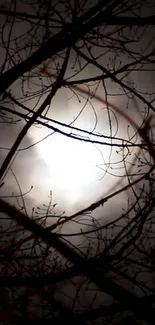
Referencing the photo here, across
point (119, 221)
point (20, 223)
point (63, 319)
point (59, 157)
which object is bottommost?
point (63, 319)

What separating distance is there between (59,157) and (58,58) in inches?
17.4

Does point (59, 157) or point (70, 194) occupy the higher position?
point (59, 157)

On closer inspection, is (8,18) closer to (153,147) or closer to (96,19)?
(96,19)

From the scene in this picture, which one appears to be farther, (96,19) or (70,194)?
(70,194)

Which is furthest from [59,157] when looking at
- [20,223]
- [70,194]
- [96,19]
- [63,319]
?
[63,319]

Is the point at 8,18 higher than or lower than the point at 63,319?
higher

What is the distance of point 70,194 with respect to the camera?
1.64 metres

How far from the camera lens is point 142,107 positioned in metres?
1.70

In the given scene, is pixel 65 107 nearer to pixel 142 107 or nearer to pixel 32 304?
pixel 142 107

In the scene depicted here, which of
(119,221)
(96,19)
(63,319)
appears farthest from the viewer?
(119,221)

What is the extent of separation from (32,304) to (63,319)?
148 mm

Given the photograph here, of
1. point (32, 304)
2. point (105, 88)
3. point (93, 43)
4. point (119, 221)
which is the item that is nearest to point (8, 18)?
point (93, 43)

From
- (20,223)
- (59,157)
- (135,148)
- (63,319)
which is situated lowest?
(63,319)

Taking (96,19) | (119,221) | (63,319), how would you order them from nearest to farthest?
(96,19)
(63,319)
(119,221)
